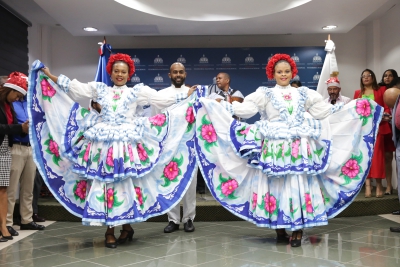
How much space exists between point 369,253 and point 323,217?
47 cm

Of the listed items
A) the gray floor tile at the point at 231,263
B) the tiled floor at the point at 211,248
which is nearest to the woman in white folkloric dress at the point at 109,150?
the tiled floor at the point at 211,248

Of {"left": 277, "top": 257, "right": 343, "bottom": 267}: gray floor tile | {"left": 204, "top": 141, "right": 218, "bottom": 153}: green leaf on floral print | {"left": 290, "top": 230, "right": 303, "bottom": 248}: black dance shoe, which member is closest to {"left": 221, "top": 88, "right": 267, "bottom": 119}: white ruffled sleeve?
{"left": 204, "top": 141, "right": 218, "bottom": 153}: green leaf on floral print

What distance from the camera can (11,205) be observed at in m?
5.00

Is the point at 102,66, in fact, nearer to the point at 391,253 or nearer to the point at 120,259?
the point at 120,259

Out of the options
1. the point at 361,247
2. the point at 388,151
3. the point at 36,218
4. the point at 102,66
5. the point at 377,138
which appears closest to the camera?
the point at 361,247

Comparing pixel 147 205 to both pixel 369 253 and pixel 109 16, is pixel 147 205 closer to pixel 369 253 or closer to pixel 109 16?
pixel 369 253

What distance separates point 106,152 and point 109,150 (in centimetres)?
3

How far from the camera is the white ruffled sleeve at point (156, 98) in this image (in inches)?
181

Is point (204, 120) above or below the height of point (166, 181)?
above

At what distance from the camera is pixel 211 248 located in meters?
4.28

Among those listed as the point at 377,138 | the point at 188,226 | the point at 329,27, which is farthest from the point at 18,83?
the point at 329,27

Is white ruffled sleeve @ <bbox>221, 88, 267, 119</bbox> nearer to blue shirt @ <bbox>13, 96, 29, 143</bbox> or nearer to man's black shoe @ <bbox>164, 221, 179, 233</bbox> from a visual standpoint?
man's black shoe @ <bbox>164, 221, 179, 233</bbox>

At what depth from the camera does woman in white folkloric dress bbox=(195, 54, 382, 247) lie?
427 centimetres

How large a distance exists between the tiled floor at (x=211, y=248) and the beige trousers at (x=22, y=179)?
0.83ft
